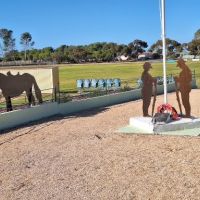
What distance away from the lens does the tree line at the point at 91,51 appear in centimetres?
14812

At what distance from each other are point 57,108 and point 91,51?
137980 mm

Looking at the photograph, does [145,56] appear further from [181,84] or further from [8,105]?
[181,84]

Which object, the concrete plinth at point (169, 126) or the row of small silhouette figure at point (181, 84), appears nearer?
the concrete plinth at point (169, 126)

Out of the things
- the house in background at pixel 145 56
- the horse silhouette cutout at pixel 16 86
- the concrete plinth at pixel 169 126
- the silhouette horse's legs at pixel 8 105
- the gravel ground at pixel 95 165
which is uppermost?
the house in background at pixel 145 56

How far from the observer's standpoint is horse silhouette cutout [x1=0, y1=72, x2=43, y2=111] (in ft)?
71.1

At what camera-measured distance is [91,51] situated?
15938 centimetres

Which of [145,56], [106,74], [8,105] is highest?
[145,56]

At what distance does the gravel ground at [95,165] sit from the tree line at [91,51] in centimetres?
12325

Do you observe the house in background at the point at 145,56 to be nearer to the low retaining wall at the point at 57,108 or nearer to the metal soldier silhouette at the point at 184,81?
the low retaining wall at the point at 57,108

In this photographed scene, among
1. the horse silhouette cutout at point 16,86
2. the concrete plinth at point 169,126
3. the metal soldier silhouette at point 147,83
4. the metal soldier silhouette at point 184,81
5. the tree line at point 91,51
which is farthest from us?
the tree line at point 91,51

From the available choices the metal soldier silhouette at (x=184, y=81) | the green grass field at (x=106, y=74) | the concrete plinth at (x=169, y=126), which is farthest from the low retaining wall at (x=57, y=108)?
the green grass field at (x=106, y=74)

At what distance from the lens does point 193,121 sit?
1625 centimetres

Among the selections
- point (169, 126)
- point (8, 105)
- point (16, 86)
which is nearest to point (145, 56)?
point (16, 86)

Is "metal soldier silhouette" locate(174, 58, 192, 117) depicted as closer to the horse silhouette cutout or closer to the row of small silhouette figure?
the row of small silhouette figure
